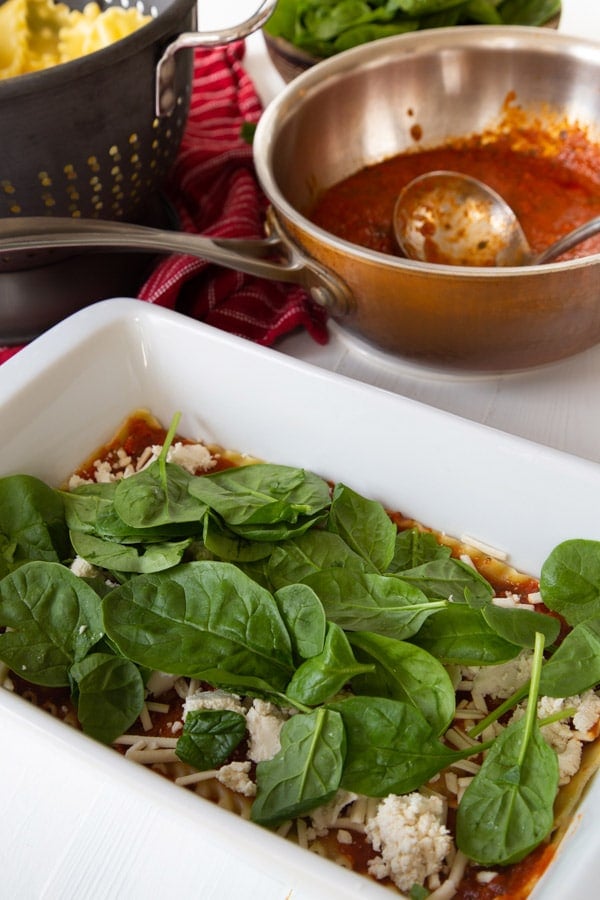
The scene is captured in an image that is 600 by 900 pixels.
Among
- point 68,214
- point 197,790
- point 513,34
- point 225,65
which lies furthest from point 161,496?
point 225,65

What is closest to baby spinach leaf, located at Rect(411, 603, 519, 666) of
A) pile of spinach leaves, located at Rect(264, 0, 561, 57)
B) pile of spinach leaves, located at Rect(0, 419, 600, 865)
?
pile of spinach leaves, located at Rect(0, 419, 600, 865)

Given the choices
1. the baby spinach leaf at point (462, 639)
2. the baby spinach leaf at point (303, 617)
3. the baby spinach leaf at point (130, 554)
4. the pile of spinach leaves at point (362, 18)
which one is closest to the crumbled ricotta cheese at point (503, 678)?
the baby spinach leaf at point (462, 639)

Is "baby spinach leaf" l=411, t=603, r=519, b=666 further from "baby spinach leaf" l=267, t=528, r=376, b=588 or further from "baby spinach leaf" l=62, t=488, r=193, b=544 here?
"baby spinach leaf" l=62, t=488, r=193, b=544

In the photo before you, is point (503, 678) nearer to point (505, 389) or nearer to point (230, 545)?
point (230, 545)

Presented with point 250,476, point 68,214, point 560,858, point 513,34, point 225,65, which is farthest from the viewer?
point 225,65

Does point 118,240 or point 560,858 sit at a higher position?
point 118,240

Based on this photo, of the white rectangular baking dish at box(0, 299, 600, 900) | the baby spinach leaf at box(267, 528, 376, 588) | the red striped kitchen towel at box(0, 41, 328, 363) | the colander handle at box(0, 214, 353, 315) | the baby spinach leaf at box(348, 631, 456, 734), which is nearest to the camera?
the white rectangular baking dish at box(0, 299, 600, 900)

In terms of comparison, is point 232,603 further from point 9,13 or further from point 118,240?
point 9,13
